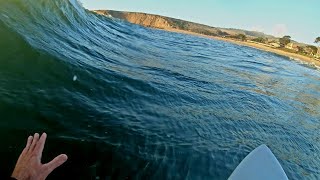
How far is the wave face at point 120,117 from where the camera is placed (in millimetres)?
5023

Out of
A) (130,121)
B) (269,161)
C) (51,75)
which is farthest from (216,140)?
(51,75)

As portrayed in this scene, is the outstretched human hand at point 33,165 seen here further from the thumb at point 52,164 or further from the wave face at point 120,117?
the wave face at point 120,117

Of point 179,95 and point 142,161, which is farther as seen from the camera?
point 179,95

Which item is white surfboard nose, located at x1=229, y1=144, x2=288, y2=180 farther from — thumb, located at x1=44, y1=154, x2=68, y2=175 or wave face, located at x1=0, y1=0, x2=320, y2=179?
thumb, located at x1=44, y1=154, x2=68, y2=175

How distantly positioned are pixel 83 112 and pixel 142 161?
154 cm

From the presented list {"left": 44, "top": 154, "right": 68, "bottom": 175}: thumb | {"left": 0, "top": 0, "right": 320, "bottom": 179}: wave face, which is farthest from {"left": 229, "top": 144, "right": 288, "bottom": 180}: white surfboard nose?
{"left": 44, "top": 154, "right": 68, "bottom": 175}: thumb

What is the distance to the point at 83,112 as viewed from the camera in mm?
6051

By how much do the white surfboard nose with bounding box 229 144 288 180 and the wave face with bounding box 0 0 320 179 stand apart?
3.50 feet

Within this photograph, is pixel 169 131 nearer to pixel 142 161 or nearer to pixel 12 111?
pixel 142 161

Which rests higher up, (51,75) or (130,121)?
(51,75)

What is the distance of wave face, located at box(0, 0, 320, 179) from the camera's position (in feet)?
16.5

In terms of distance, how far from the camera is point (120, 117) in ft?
20.8

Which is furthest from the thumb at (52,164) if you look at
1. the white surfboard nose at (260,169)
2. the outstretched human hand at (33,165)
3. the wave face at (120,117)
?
the white surfboard nose at (260,169)

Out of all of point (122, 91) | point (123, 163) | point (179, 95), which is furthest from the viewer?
point (179, 95)
